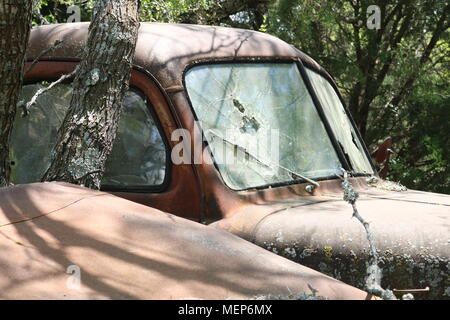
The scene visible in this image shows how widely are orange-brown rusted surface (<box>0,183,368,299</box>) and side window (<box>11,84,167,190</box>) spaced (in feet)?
5.00

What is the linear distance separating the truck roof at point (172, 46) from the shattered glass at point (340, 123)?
0.73ft

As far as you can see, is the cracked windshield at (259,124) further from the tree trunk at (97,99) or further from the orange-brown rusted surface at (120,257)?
the orange-brown rusted surface at (120,257)

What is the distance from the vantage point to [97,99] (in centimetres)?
362

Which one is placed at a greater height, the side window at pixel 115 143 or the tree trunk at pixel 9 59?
the tree trunk at pixel 9 59

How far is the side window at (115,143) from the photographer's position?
12.9 ft

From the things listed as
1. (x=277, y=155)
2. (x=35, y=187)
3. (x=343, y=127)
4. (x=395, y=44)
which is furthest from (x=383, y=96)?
(x=35, y=187)

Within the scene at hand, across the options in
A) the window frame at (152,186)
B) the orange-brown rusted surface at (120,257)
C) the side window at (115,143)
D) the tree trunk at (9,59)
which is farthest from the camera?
the side window at (115,143)

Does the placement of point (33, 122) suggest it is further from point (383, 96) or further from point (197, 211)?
point (383, 96)

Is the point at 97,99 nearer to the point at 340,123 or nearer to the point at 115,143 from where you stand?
the point at 115,143

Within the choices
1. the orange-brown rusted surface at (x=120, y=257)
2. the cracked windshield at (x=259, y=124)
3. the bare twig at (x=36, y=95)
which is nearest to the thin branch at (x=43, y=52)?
the bare twig at (x=36, y=95)

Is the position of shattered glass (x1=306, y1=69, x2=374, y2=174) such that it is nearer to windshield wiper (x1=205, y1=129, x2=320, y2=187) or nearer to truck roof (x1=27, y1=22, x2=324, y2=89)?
truck roof (x1=27, y1=22, x2=324, y2=89)

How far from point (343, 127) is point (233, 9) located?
5.43 m

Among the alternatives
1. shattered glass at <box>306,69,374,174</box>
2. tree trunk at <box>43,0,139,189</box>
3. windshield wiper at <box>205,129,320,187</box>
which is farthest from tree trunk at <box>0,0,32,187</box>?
shattered glass at <box>306,69,374,174</box>

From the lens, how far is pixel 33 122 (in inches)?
168
